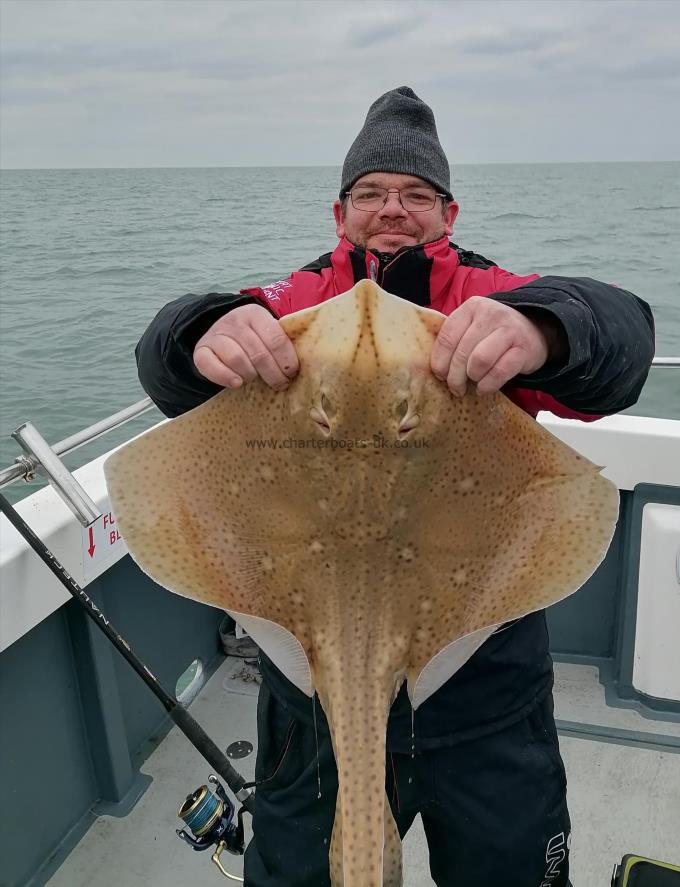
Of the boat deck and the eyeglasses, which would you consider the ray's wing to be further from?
the boat deck

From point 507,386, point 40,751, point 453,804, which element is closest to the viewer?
point 507,386

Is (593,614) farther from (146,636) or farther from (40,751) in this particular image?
(40,751)

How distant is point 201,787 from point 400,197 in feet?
7.22

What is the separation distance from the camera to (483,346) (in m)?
1.43

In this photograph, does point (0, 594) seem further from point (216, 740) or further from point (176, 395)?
point (216, 740)

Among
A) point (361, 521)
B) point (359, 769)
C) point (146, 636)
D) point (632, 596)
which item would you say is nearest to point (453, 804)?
point (359, 769)

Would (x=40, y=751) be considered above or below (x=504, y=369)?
below

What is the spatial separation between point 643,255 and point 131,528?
92.2 ft

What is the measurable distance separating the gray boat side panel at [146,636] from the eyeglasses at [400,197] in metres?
2.10

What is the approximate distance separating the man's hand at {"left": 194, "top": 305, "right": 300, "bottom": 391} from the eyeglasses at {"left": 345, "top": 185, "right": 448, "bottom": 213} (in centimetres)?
96

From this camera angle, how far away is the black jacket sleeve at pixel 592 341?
5.22 ft

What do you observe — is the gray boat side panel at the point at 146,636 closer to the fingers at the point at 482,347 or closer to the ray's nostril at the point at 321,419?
the ray's nostril at the point at 321,419

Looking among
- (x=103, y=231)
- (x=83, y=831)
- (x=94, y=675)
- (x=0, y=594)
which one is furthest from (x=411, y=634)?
(x=103, y=231)

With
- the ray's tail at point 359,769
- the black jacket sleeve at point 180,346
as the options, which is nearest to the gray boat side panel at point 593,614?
the ray's tail at point 359,769
